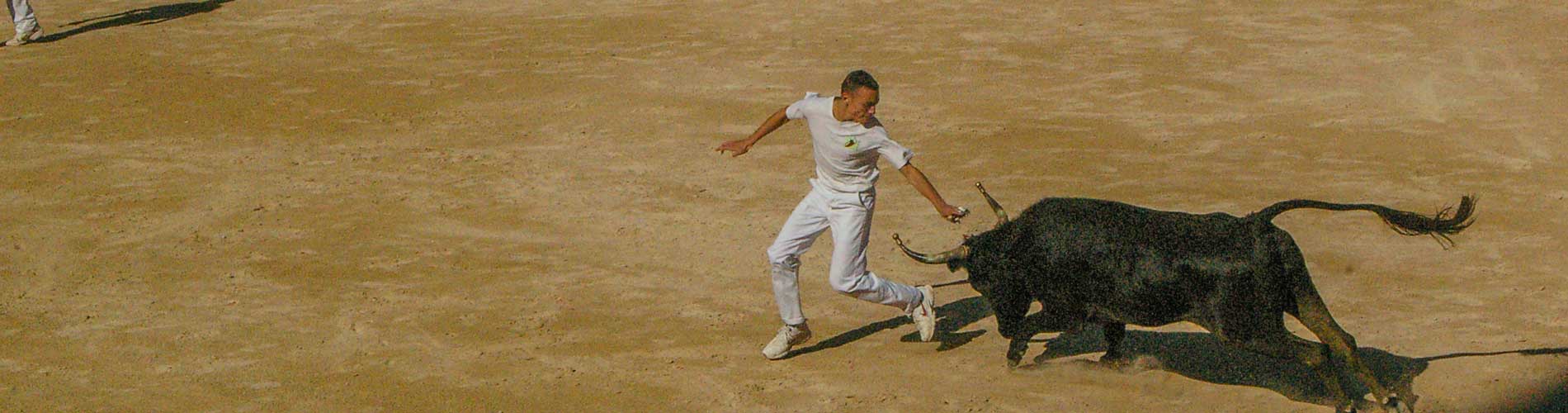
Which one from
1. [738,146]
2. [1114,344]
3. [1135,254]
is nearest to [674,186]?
[738,146]

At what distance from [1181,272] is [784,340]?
2585 mm

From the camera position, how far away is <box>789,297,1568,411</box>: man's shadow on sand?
352 inches

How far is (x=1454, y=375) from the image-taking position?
29.6ft

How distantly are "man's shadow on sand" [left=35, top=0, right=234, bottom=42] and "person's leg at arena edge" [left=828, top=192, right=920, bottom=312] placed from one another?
1574cm

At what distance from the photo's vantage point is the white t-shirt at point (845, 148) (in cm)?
889

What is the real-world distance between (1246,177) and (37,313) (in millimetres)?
9859

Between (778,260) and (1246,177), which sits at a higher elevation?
(778,260)

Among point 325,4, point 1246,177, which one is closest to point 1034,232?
point 1246,177

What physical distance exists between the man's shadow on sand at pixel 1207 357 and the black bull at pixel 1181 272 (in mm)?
352

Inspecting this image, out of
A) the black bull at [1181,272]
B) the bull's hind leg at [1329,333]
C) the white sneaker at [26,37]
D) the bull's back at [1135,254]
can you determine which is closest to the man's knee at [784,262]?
the black bull at [1181,272]

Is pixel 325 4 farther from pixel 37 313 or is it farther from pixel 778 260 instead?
pixel 778 260

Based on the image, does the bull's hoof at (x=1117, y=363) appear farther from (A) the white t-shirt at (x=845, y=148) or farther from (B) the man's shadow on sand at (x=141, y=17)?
(B) the man's shadow on sand at (x=141, y=17)

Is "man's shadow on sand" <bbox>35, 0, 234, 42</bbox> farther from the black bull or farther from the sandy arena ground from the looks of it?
the black bull

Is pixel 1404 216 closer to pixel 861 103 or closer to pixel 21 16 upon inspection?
pixel 861 103
